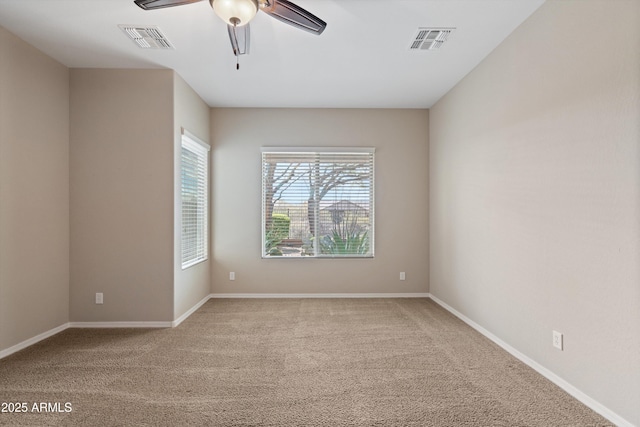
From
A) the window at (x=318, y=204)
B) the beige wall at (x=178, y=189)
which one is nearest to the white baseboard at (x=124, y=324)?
the beige wall at (x=178, y=189)

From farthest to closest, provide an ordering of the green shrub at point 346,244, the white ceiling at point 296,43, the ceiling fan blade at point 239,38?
the green shrub at point 346,244 → the white ceiling at point 296,43 → the ceiling fan blade at point 239,38

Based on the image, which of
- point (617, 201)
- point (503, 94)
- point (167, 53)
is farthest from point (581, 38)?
point (167, 53)

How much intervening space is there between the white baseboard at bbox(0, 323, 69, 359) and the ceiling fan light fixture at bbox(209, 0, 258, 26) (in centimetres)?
330

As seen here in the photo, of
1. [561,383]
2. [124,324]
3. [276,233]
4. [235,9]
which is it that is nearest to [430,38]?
[235,9]

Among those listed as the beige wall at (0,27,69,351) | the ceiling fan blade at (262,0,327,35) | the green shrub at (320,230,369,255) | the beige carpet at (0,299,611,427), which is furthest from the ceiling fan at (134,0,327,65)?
the green shrub at (320,230,369,255)

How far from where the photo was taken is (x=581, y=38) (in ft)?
7.18

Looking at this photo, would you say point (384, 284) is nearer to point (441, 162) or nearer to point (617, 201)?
point (441, 162)

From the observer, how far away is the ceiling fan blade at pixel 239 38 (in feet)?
7.64

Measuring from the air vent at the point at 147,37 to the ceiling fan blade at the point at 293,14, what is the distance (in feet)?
4.47

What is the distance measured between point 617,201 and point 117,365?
3728mm

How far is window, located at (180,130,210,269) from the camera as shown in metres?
4.07

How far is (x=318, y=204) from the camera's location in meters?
5.01

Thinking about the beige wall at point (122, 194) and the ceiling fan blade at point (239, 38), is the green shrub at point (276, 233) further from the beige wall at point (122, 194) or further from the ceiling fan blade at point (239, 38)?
the ceiling fan blade at point (239, 38)

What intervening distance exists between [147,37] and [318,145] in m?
2.54
